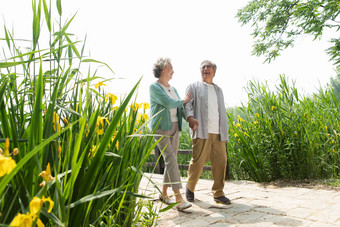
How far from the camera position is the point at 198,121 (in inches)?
132

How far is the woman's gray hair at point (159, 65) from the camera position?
11.0 ft

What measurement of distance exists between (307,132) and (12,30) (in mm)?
3844

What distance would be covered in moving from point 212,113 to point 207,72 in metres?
0.47

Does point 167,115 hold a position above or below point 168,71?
below

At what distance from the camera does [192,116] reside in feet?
11.0

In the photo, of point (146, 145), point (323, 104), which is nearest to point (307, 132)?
point (323, 104)

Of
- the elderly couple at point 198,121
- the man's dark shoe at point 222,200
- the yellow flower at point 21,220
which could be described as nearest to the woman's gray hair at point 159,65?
the elderly couple at point 198,121

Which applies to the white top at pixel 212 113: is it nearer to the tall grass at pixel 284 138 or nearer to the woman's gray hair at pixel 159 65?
the woman's gray hair at pixel 159 65

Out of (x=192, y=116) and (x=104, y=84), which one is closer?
(x=104, y=84)

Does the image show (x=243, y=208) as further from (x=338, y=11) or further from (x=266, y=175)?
(x=338, y=11)

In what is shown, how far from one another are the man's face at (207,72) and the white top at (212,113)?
0.26 feet

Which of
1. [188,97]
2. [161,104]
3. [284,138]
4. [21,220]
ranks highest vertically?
[188,97]

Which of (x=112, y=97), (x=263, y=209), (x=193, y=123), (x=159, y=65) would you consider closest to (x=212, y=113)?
(x=193, y=123)

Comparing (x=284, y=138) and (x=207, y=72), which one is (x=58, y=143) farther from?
(x=284, y=138)
